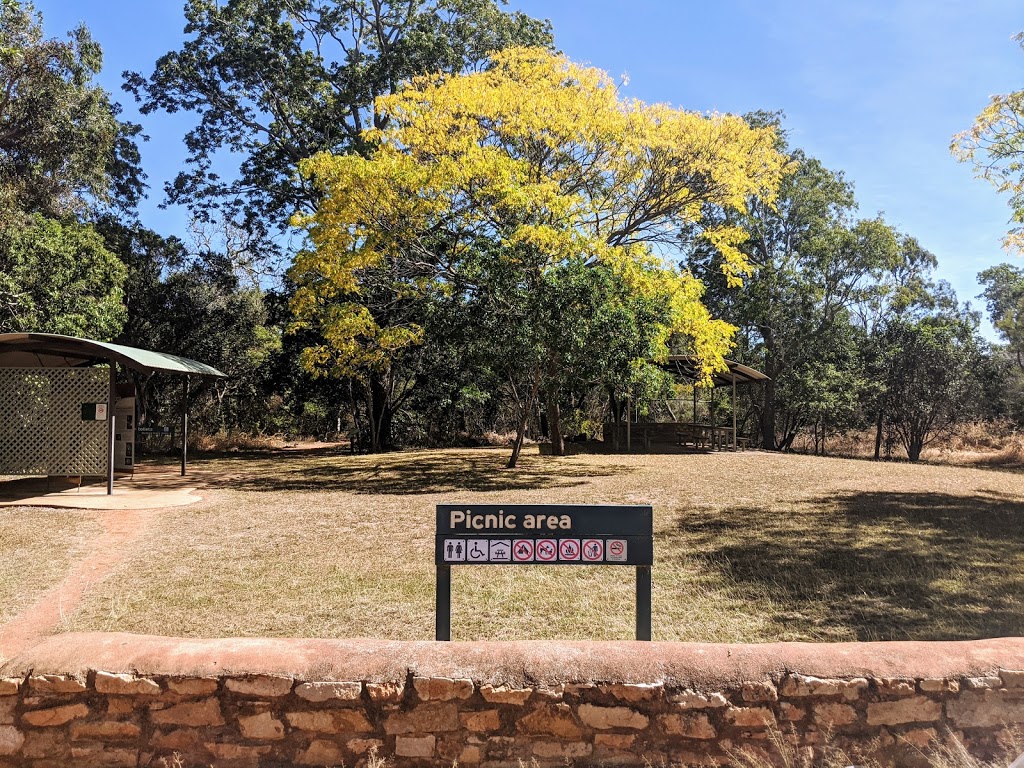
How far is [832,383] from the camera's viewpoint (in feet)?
86.4

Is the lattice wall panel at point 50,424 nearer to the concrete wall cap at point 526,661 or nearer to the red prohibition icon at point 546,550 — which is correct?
the concrete wall cap at point 526,661

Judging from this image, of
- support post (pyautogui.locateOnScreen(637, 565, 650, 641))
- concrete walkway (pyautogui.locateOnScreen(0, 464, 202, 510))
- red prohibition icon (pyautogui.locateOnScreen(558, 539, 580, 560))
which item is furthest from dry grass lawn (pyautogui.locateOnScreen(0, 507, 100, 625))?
support post (pyautogui.locateOnScreen(637, 565, 650, 641))

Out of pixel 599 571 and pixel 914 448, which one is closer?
pixel 599 571

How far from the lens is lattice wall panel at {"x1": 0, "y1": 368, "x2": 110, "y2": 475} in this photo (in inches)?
458

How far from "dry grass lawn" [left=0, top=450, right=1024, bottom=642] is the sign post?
37.9 inches

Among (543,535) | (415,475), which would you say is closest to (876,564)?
(543,535)

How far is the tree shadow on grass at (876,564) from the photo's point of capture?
4910mm

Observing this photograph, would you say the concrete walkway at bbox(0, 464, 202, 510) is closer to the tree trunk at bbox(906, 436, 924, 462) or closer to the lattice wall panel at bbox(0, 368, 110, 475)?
the lattice wall panel at bbox(0, 368, 110, 475)

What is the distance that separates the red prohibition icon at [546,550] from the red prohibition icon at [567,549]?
22 millimetres

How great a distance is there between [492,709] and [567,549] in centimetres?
101

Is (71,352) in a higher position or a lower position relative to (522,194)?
lower

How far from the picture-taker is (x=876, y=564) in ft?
21.2

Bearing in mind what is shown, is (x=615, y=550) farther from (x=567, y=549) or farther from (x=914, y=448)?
(x=914, y=448)

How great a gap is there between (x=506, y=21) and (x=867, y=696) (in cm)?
2049
